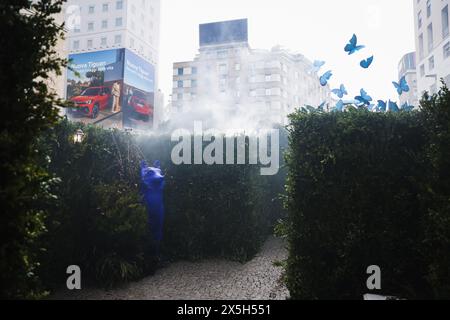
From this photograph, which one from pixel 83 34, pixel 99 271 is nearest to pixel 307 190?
pixel 99 271

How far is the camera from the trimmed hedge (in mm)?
4000

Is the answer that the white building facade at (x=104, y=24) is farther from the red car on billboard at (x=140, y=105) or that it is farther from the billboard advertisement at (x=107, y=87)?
the billboard advertisement at (x=107, y=87)

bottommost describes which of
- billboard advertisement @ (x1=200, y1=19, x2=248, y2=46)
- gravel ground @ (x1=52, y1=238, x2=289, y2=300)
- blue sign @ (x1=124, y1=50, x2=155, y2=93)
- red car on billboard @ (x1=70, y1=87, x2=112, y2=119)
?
gravel ground @ (x1=52, y1=238, x2=289, y2=300)

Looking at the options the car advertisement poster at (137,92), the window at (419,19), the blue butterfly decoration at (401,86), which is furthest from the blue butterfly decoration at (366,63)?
the window at (419,19)

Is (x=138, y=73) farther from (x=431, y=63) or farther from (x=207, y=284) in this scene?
(x=431, y=63)

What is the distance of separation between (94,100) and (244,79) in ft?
134

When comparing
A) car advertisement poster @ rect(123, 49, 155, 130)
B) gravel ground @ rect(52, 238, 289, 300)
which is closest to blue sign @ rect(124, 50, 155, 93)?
car advertisement poster @ rect(123, 49, 155, 130)

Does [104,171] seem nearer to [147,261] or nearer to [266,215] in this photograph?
[147,261]

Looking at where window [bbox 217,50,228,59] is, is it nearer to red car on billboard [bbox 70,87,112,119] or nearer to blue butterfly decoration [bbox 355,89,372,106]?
red car on billboard [bbox 70,87,112,119]

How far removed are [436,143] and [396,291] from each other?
1.95 m

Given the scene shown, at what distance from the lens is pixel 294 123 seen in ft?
14.8

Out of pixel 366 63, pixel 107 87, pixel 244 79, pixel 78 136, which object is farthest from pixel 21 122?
pixel 244 79

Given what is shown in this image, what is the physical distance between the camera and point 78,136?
215 inches

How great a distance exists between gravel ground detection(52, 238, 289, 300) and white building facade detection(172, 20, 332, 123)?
5008cm
